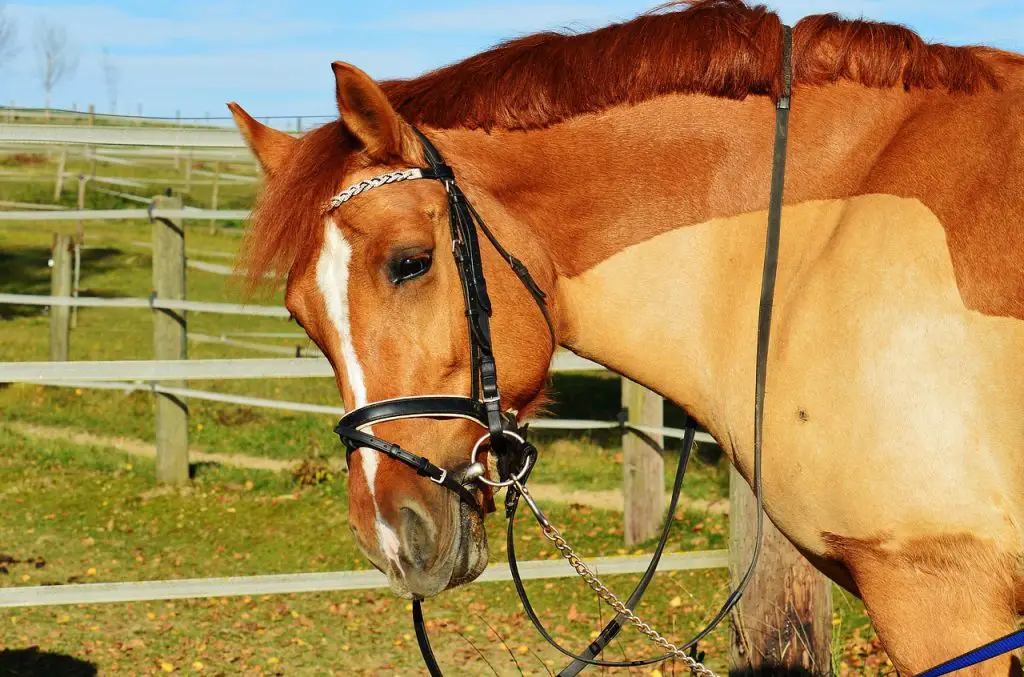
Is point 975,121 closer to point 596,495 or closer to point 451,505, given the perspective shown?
point 451,505

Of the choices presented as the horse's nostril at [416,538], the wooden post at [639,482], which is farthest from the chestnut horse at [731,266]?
the wooden post at [639,482]

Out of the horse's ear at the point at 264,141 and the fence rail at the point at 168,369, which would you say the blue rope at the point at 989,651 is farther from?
the fence rail at the point at 168,369

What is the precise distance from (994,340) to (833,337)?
27cm

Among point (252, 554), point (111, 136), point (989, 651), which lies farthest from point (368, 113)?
point (252, 554)

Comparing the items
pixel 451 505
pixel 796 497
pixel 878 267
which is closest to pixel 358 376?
pixel 451 505

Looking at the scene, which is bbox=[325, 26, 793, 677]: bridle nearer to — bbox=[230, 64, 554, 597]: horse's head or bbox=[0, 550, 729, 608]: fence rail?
bbox=[230, 64, 554, 597]: horse's head

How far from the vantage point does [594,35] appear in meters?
2.20

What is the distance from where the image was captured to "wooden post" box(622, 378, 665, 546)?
591 cm

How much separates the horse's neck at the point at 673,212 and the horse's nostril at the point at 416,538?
57cm

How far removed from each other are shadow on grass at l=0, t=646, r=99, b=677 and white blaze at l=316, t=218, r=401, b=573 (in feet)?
10.2

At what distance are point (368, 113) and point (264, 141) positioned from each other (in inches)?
17.5

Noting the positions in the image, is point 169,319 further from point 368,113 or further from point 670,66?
point 670,66

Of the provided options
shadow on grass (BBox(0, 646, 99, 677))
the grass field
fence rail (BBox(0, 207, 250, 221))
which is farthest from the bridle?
fence rail (BBox(0, 207, 250, 221))

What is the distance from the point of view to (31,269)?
755 inches
